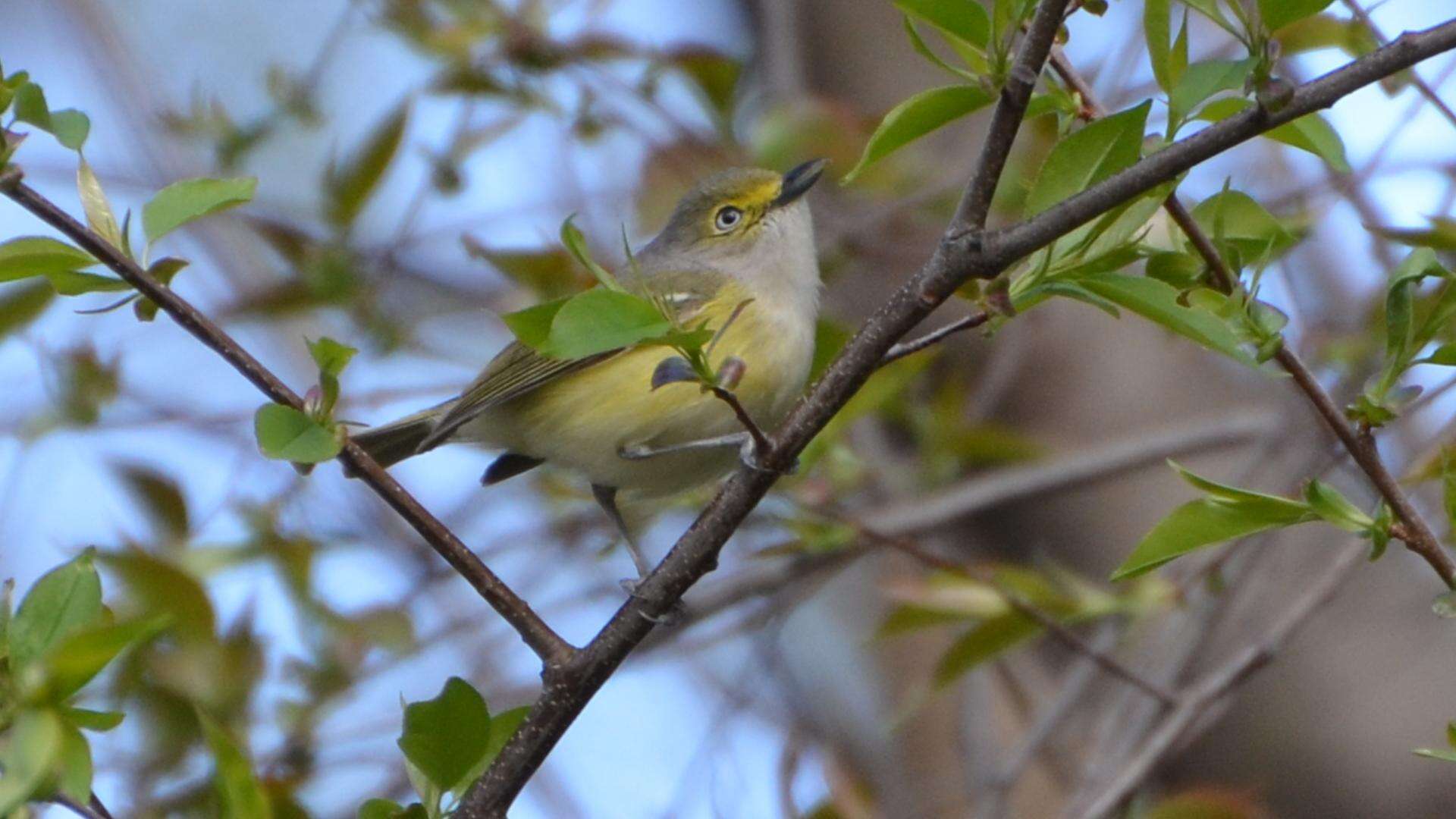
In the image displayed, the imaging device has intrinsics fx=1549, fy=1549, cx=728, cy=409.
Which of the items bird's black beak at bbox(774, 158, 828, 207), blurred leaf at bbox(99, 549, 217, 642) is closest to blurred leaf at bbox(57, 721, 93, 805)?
blurred leaf at bbox(99, 549, 217, 642)

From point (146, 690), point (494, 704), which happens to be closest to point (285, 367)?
point (494, 704)

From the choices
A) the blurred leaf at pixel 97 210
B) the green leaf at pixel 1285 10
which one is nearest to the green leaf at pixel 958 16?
the green leaf at pixel 1285 10

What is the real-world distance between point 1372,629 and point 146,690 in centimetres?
422

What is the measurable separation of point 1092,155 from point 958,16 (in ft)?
0.82

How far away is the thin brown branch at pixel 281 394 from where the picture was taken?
2061mm

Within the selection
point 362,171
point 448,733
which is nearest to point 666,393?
point 362,171

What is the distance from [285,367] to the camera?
6852 millimetres

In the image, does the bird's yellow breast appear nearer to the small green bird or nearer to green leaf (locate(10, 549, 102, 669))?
the small green bird

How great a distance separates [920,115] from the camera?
202cm

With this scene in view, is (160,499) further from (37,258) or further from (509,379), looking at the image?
(37,258)

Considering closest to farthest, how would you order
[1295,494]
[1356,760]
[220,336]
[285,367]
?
[220,336] → [1295,494] → [1356,760] → [285,367]

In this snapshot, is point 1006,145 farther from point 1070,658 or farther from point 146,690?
point 1070,658

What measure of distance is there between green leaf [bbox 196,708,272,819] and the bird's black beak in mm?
2670

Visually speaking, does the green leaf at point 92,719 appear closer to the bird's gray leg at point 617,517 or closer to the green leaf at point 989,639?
the bird's gray leg at point 617,517
